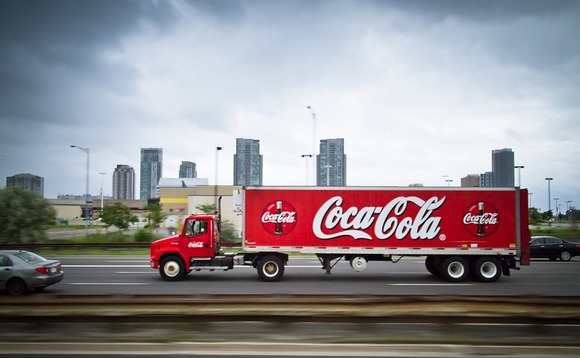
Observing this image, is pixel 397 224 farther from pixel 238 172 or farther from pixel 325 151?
pixel 238 172

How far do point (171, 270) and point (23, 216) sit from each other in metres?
20.2

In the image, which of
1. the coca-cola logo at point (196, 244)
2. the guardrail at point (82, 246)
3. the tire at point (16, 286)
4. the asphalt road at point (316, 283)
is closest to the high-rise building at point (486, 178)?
the asphalt road at point (316, 283)

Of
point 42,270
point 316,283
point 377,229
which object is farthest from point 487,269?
point 42,270

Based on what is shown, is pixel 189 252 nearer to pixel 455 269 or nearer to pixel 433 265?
pixel 433 265

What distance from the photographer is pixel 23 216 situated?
30.5 m

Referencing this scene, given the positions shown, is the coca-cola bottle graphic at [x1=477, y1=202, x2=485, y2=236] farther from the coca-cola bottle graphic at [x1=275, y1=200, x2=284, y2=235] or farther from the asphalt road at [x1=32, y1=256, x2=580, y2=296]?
the coca-cola bottle graphic at [x1=275, y1=200, x2=284, y2=235]

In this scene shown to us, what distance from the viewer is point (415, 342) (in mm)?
6629

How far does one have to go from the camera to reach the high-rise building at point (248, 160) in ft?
297

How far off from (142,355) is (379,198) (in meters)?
11.7

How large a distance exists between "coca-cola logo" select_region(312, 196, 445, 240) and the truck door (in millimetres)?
4093

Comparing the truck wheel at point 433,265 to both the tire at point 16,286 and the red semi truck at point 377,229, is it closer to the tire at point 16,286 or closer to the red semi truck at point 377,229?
the red semi truck at point 377,229

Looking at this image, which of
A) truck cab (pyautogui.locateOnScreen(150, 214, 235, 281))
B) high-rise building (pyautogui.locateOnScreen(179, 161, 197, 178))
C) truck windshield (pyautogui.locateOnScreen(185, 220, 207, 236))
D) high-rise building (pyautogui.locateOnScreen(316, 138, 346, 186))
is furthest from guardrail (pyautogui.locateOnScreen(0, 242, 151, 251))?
high-rise building (pyautogui.locateOnScreen(179, 161, 197, 178))

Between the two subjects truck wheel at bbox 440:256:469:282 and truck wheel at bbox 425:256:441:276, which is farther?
truck wheel at bbox 425:256:441:276

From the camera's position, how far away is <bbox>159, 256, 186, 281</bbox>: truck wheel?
16266mm
